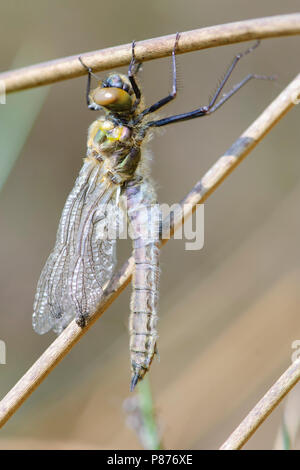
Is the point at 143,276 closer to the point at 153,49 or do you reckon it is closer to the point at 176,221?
the point at 176,221

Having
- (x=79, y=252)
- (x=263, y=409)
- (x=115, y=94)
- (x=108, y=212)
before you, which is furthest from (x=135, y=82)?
(x=263, y=409)

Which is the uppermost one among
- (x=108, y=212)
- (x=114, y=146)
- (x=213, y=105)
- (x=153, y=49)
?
(x=213, y=105)

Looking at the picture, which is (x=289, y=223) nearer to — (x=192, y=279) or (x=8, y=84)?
(x=192, y=279)

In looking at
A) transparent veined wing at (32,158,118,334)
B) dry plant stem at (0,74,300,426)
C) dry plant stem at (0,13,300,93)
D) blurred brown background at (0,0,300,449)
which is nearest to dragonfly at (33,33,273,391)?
transparent veined wing at (32,158,118,334)

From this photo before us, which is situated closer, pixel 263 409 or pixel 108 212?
pixel 263 409

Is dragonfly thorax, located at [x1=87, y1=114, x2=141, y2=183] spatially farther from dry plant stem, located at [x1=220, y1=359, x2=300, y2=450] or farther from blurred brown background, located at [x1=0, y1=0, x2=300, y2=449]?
dry plant stem, located at [x1=220, y1=359, x2=300, y2=450]

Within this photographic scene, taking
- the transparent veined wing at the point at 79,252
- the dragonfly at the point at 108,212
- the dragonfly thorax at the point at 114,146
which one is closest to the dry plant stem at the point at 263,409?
the dragonfly at the point at 108,212
